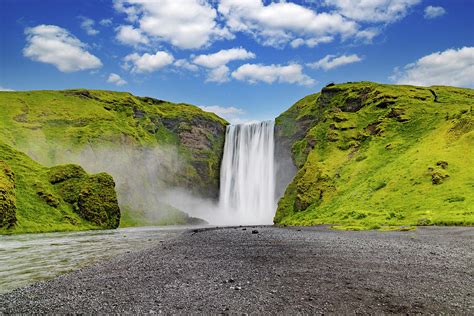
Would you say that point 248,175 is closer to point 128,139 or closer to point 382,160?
point 128,139

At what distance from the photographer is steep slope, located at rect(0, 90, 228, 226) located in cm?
10431

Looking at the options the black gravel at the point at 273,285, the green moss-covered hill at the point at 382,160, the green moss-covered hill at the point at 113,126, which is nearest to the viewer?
the black gravel at the point at 273,285

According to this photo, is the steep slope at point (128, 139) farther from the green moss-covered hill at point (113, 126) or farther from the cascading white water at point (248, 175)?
the cascading white water at point (248, 175)

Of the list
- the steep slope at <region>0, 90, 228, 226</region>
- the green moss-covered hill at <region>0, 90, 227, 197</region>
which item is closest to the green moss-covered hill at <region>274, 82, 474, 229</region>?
the green moss-covered hill at <region>0, 90, 227, 197</region>

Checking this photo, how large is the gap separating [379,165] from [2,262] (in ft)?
175

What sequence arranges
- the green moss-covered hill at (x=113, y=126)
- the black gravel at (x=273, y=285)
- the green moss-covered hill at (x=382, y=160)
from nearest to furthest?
the black gravel at (x=273, y=285) → the green moss-covered hill at (x=382, y=160) → the green moss-covered hill at (x=113, y=126)

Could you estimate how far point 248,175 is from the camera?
108 m

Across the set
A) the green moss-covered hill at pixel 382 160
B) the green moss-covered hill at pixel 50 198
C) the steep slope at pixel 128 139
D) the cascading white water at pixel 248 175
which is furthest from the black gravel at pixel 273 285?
the steep slope at pixel 128 139

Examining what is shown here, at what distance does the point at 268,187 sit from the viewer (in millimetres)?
102312

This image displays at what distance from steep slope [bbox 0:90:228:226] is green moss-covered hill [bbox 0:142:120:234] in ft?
69.2

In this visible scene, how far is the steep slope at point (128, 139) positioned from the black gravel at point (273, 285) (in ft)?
282

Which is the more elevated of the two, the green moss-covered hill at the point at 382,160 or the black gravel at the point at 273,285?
the green moss-covered hill at the point at 382,160

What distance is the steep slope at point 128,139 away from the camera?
10431cm

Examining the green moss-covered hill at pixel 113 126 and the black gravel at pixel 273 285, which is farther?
the green moss-covered hill at pixel 113 126
